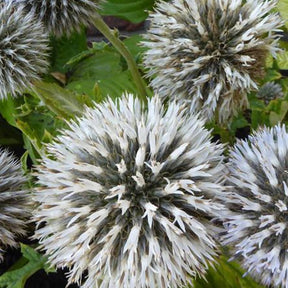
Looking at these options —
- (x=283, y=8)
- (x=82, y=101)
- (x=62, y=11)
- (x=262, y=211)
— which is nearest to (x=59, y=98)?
(x=82, y=101)

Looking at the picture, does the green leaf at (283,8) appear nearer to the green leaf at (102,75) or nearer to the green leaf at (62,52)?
the green leaf at (102,75)

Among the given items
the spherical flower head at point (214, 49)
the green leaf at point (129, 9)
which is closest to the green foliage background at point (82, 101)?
the green leaf at point (129, 9)

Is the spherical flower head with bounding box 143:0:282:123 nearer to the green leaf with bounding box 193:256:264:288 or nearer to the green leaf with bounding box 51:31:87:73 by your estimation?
the green leaf with bounding box 193:256:264:288

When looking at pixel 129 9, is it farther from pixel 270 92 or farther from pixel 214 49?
pixel 214 49

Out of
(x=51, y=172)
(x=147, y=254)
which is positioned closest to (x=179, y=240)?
(x=147, y=254)

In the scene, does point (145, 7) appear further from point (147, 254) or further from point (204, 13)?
point (147, 254)

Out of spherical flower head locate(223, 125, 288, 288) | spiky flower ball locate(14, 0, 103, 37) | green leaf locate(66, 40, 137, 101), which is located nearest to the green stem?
spiky flower ball locate(14, 0, 103, 37)
